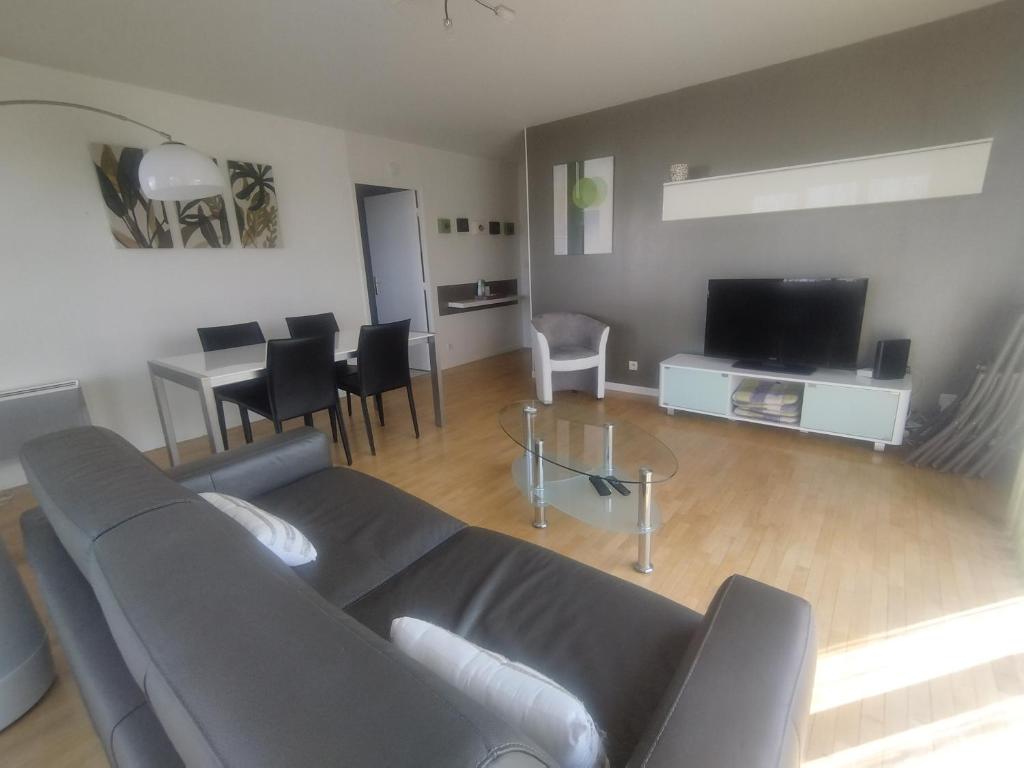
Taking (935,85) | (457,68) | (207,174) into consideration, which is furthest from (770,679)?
(935,85)

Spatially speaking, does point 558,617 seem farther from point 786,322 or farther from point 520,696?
point 786,322

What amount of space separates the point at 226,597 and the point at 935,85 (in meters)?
4.12

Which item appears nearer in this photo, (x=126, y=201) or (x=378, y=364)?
→ (x=126, y=201)

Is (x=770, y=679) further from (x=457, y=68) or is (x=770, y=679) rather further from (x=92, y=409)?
(x=92, y=409)

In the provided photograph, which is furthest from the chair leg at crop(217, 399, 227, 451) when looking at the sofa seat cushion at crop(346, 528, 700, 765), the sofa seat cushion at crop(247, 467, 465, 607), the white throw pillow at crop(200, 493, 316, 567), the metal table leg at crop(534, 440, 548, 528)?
the sofa seat cushion at crop(346, 528, 700, 765)

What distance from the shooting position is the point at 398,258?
17.8 feet

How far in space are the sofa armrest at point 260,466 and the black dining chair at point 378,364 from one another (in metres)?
1.21

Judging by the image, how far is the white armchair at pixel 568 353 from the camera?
395 cm

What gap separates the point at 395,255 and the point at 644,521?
14.7 feet

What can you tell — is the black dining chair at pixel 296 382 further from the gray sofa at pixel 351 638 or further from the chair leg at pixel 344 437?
the gray sofa at pixel 351 638

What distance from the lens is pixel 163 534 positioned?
32.6 inches

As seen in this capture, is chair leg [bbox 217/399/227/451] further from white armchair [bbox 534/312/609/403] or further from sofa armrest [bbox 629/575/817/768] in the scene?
sofa armrest [bbox 629/575/817/768]

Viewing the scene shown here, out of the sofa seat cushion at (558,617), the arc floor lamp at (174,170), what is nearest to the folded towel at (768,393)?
the sofa seat cushion at (558,617)

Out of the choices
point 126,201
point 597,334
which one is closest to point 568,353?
point 597,334
